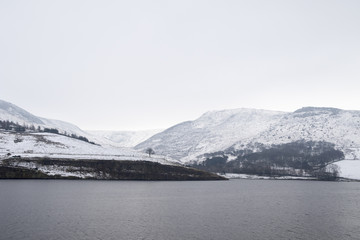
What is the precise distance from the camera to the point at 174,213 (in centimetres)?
8081

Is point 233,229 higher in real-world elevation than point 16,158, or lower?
A: lower

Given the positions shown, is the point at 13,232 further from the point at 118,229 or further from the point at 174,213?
the point at 174,213

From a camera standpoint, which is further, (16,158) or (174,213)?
(16,158)

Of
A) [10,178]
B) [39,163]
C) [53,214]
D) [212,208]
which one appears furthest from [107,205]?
[39,163]

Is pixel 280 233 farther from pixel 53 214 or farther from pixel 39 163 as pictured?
pixel 39 163

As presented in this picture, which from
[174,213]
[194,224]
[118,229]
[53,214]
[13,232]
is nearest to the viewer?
[13,232]

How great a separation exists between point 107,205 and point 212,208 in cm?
2978

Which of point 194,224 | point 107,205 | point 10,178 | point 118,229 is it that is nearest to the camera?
point 118,229

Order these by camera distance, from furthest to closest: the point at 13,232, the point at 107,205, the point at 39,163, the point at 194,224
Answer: the point at 39,163, the point at 107,205, the point at 194,224, the point at 13,232

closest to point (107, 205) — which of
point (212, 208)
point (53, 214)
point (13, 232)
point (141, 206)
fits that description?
point (141, 206)

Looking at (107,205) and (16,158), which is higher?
(16,158)

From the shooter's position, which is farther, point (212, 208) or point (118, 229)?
point (212, 208)

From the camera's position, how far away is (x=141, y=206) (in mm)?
91500

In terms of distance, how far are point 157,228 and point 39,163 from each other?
15860cm
